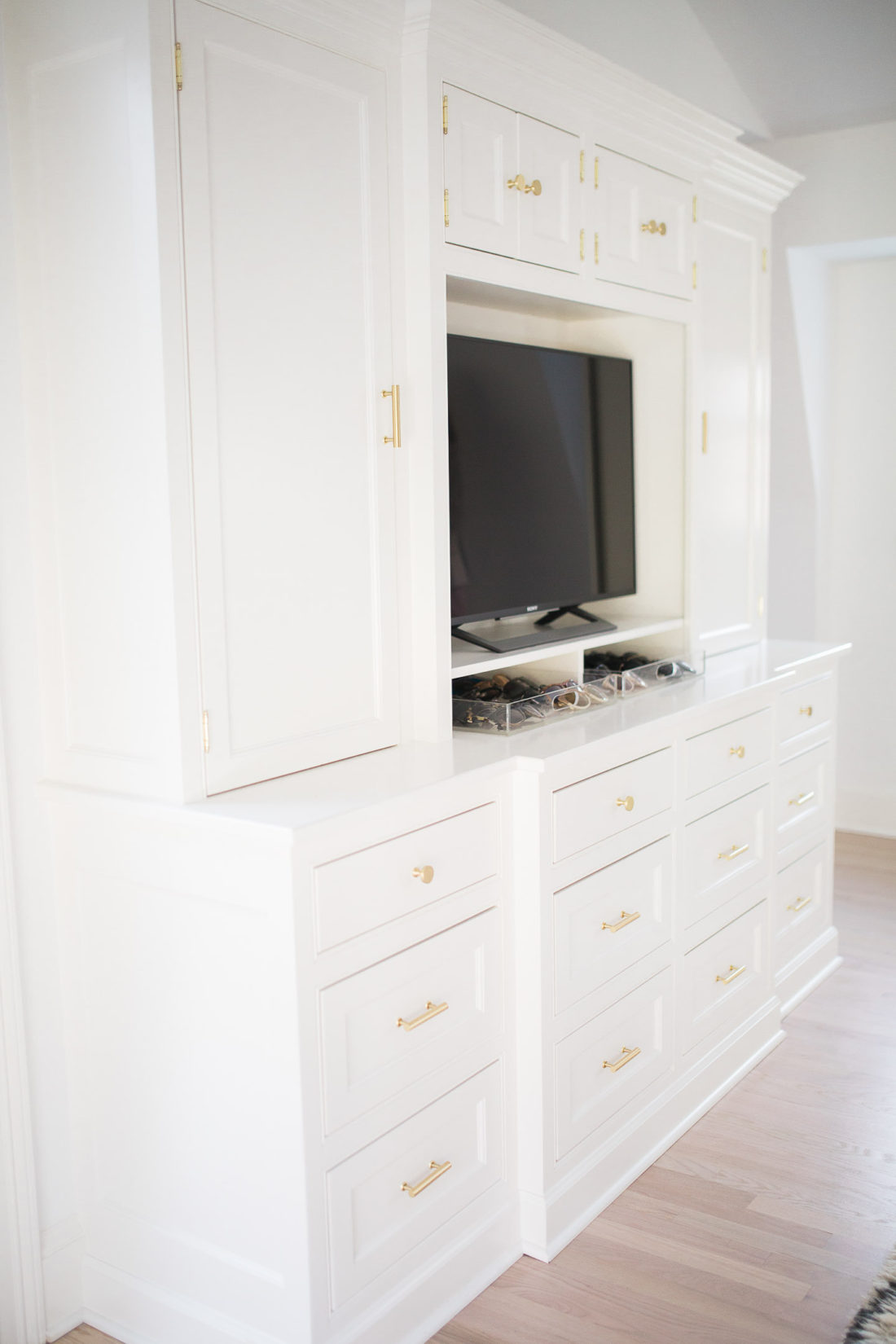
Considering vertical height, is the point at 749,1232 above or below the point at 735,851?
below

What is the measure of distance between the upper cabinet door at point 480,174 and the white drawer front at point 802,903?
5.83ft

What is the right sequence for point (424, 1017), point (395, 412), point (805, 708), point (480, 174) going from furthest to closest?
point (805, 708) < point (480, 174) < point (395, 412) < point (424, 1017)

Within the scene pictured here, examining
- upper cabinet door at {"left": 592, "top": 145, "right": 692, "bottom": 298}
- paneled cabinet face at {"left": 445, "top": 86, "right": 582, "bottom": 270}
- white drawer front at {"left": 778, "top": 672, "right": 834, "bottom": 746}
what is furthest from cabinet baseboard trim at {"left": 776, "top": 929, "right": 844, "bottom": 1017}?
paneled cabinet face at {"left": 445, "top": 86, "right": 582, "bottom": 270}

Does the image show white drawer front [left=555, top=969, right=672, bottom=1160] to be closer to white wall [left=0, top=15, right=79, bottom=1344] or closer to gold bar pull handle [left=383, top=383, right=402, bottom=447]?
white wall [left=0, top=15, right=79, bottom=1344]

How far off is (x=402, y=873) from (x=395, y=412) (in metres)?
0.81

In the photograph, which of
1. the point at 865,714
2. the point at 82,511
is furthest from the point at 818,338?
the point at 82,511

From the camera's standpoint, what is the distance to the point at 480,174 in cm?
218

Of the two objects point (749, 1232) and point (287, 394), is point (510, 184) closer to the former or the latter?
point (287, 394)

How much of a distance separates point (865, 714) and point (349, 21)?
3.53 metres

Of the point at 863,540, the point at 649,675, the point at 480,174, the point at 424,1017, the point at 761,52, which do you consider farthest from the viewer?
the point at 863,540

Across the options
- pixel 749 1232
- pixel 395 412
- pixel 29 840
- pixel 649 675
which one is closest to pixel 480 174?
pixel 395 412

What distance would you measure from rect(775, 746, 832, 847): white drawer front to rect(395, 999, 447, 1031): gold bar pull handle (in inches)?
55.4

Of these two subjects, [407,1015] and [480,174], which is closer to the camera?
[407,1015]

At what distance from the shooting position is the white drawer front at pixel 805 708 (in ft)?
10.0
